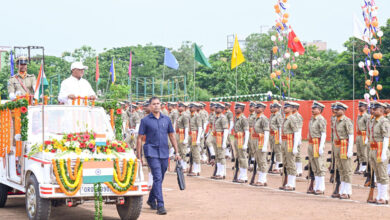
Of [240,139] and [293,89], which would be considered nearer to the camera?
[240,139]

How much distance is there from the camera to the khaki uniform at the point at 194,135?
20.8m

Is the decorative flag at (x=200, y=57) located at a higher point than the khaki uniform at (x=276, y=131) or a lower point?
higher

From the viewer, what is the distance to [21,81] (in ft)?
47.8

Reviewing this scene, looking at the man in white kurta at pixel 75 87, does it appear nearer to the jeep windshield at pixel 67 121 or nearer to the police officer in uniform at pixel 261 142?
the jeep windshield at pixel 67 121

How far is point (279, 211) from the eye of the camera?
12586 millimetres

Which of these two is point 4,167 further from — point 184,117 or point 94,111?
point 184,117

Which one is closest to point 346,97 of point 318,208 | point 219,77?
point 219,77

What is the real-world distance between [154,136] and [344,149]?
4.66 m

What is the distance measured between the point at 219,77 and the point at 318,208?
155 feet

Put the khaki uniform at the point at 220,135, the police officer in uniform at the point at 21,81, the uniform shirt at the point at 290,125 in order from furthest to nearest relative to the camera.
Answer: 1. the khaki uniform at the point at 220,135
2. the uniform shirt at the point at 290,125
3. the police officer in uniform at the point at 21,81

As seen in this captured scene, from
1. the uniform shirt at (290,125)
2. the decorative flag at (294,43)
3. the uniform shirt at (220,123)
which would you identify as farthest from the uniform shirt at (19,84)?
the decorative flag at (294,43)

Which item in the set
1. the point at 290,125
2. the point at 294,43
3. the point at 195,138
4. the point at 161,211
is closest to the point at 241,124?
the point at 290,125

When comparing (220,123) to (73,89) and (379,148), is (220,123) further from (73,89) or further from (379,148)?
(73,89)

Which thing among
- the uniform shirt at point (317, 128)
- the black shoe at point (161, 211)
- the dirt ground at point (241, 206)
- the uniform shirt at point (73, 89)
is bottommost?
the dirt ground at point (241, 206)
